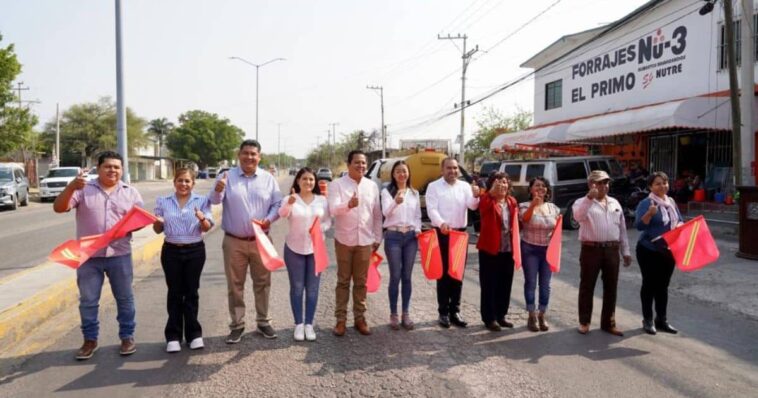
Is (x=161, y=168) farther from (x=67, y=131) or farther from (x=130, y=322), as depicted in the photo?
(x=130, y=322)

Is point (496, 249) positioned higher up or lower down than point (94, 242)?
lower down

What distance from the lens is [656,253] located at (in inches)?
225

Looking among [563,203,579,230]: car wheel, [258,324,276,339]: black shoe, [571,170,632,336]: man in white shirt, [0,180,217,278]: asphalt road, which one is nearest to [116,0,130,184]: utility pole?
[0,180,217,278]: asphalt road

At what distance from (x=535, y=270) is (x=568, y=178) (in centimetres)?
954

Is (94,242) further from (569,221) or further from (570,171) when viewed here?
(570,171)

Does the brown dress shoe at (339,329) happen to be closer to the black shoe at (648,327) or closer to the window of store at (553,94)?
the black shoe at (648,327)

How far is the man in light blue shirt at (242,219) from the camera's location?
5.13 meters

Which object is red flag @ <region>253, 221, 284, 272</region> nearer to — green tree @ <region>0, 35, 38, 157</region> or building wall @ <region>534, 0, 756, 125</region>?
building wall @ <region>534, 0, 756, 125</region>

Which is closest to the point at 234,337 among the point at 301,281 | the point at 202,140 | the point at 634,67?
the point at 301,281

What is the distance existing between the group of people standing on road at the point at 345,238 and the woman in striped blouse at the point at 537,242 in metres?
0.01

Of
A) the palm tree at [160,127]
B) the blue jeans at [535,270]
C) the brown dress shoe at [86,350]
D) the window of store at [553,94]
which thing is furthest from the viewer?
the palm tree at [160,127]

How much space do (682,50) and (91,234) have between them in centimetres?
1974

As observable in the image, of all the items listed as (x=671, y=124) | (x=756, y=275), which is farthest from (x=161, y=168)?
(x=756, y=275)

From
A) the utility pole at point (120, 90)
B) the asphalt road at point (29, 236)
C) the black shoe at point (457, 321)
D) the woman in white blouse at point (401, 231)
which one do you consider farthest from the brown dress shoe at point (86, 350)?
the utility pole at point (120, 90)
